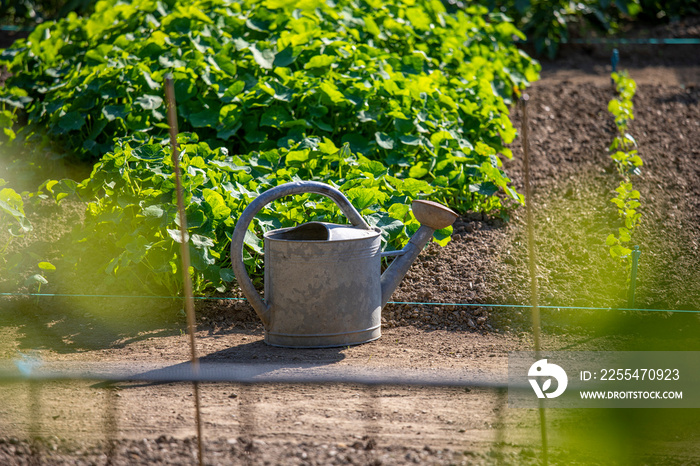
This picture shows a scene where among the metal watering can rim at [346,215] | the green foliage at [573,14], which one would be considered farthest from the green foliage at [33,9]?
the metal watering can rim at [346,215]

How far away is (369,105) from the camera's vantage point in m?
3.77

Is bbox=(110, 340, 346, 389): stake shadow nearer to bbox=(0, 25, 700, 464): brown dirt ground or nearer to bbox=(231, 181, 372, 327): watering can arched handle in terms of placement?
bbox=(0, 25, 700, 464): brown dirt ground

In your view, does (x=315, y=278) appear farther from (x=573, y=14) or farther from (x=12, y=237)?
(x=573, y=14)

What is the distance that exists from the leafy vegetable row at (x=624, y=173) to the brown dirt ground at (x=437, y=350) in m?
0.08

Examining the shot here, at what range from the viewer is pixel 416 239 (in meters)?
2.67

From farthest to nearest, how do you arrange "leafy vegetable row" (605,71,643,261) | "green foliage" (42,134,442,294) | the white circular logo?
1. "leafy vegetable row" (605,71,643,261)
2. "green foliage" (42,134,442,294)
3. the white circular logo

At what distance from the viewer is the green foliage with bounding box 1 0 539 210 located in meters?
3.63

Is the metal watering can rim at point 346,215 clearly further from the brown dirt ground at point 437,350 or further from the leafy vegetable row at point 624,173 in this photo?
the leafy vegetable row at point 624,173

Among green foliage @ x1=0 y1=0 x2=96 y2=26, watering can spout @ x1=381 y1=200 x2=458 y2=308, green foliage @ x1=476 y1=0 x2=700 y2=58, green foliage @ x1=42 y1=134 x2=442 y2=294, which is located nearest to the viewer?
watering can spout @ x1=381 y1=200 x2=458 y2=308

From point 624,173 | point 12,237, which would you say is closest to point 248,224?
point 12,237

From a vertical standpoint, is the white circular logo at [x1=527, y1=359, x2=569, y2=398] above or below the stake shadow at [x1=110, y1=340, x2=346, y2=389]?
below

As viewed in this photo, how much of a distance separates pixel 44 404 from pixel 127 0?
556 centimetres

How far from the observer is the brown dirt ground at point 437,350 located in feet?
5.88

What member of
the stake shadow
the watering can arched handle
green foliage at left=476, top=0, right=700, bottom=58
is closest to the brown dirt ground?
the stake shadow
